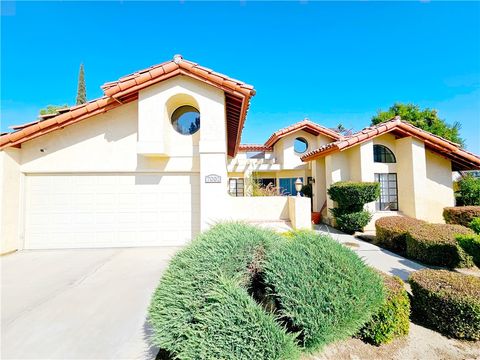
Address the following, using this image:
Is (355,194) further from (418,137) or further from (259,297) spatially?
(259,297)

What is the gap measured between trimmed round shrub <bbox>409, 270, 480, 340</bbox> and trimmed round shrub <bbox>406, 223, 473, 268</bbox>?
12.7 ft

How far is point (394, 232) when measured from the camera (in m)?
9.48

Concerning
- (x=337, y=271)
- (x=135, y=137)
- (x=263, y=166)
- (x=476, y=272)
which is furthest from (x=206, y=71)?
(x=263, y=166)

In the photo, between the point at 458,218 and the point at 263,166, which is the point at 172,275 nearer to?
the point at 458,218

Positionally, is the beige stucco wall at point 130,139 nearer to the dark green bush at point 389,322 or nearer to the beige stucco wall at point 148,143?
the beige stucco wall at point 148,143

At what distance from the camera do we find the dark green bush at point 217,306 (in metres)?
2.64

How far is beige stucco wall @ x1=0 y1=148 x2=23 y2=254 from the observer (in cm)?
804

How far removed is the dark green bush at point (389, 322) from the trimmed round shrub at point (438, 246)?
5.42 meters

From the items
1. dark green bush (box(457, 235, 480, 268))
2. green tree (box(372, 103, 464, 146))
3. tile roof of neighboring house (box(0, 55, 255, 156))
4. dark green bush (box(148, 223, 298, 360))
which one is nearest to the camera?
dark green bush (box(148, 223, 298, 360))

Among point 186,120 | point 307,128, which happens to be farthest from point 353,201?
point 307,128

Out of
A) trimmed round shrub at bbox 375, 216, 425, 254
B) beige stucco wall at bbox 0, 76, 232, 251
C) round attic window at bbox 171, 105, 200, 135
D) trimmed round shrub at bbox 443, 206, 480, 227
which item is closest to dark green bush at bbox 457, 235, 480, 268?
trimmed round shrub at bbox 375, 216, 425, 254

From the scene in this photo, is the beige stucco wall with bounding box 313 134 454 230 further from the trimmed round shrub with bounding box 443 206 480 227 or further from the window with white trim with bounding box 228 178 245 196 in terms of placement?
the window with white trim with bounding box 228 178 245 196

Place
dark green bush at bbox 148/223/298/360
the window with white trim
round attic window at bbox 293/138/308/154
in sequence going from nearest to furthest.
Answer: dark green bush at bbox 148/223/298/360, the window with white trim, round attic window at bbox 293/138/308/154

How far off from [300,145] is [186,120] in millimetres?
14264
